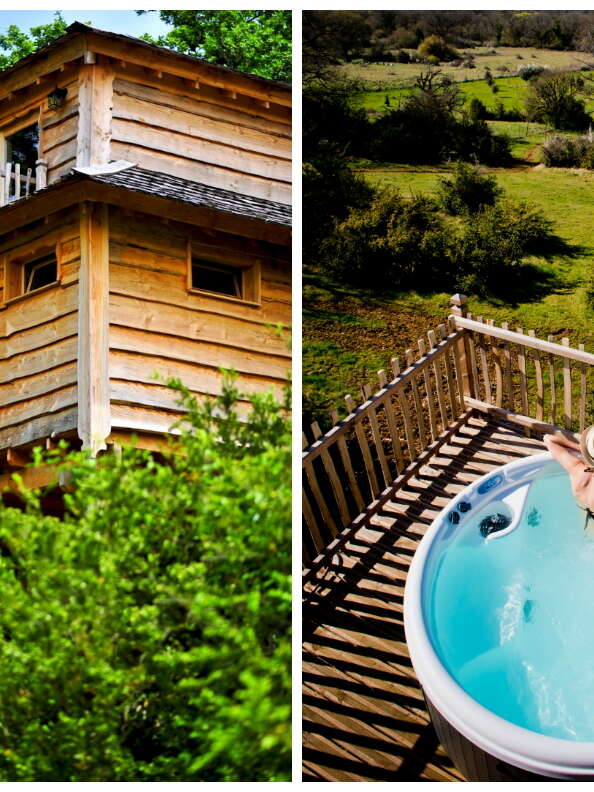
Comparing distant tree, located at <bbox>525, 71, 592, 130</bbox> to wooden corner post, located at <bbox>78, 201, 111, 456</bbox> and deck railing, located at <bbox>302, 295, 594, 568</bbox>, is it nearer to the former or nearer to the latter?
deck railing, located at <bbox>302, 295, 594, 568</bbox>

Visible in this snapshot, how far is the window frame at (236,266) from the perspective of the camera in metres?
3.54

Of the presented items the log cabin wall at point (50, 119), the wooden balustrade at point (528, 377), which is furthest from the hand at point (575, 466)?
the log cabin wall at point (50, 119)

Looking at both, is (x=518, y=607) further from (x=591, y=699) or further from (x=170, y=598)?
(x=170, y=598)

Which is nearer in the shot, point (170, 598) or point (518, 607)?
point (170, 598)

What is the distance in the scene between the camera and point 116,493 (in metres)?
2.77

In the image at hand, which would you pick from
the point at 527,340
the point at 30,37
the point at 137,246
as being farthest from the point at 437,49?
the point at 30,37

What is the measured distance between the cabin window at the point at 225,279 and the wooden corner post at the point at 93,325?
0.40m

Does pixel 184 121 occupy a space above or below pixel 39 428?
above

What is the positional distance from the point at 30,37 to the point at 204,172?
3.42ft

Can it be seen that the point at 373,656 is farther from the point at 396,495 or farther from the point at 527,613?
the point at 396,495

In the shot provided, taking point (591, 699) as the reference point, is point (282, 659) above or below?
above

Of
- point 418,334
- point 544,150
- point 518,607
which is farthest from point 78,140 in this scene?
point 518,607

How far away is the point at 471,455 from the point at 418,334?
743mm

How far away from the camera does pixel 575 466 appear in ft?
12.0
